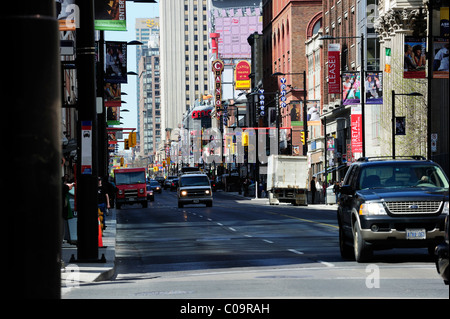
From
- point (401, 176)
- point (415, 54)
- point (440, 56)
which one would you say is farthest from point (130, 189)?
point (401, 176)

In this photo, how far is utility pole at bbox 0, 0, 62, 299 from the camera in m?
4.57

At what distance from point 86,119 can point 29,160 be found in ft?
45.9

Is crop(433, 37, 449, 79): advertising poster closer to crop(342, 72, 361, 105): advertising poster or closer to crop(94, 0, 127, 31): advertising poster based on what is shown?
crop(342, 72, 361, 105): advertising poster

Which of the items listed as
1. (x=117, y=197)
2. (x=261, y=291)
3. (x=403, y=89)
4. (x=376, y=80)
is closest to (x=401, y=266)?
(x=261, y=291)

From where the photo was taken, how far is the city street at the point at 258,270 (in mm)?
12914

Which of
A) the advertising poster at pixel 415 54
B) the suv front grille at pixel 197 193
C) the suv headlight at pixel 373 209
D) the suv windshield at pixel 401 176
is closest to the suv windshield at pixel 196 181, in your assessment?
the suv front grille at pixel 197 193

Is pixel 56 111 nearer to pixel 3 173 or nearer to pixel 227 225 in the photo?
pixel 3 173

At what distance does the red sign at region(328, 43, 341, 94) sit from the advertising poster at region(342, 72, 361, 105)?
15127mm

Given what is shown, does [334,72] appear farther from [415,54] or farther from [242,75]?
[242,75]

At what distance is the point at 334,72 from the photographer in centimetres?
7419

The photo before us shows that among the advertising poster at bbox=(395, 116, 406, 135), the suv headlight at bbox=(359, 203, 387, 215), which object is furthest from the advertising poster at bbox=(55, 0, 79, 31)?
the advertising poster at bbox=(395, 116, 406, 135)

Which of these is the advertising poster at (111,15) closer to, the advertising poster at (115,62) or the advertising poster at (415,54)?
the advertising poster at (115,62)

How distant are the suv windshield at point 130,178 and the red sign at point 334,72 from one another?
15402 millimetres
